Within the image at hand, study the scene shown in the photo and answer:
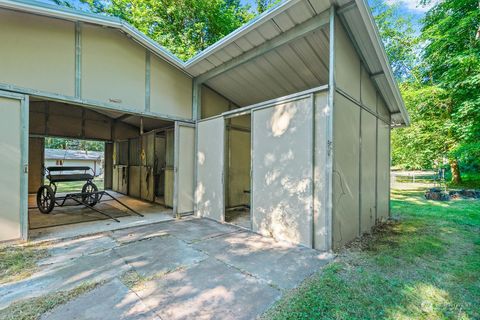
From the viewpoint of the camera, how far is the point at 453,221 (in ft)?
18.1

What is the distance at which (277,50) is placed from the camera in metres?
4.36

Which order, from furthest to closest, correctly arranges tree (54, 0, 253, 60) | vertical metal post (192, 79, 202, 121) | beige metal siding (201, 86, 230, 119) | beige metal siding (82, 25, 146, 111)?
tree (54, 0, 253, 60), beige metal siding (201, 86, 230, 119), vertical metal post (192, 79, 202, 121), beige metal siding (82, 25, 146, 111)

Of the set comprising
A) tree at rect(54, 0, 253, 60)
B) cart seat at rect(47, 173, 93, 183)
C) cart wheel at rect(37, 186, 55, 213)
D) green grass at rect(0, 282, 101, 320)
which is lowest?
green grass at rect(0, 282, 101, 320)

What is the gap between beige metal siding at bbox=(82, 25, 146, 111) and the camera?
13.8ft

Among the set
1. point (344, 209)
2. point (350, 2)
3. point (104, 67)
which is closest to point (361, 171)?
point (344, 209)

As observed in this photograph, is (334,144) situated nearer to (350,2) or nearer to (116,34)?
(350,2)

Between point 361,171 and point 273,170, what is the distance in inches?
71.7

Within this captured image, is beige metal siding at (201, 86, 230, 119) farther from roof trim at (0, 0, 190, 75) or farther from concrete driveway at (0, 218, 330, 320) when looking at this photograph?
concrete driveway at (0, 218, 330, 320)

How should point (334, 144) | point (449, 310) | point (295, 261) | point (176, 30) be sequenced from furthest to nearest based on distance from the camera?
point (176, 30)
point (334, 144)
point (295, 261)
point (449, 310)

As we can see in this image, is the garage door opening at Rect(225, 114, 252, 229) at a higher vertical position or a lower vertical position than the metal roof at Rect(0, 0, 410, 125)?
lower

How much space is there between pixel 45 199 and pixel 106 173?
5.36 metres

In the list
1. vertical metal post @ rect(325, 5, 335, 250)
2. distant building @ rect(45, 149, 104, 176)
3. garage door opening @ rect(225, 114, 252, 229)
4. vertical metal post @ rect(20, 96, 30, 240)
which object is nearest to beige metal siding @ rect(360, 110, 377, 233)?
vertical metal post @ rect(325, 5, 335, 250)

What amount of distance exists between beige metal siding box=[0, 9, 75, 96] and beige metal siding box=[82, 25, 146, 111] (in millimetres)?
245

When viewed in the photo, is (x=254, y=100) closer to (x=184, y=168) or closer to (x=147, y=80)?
(x=184, y=168)
